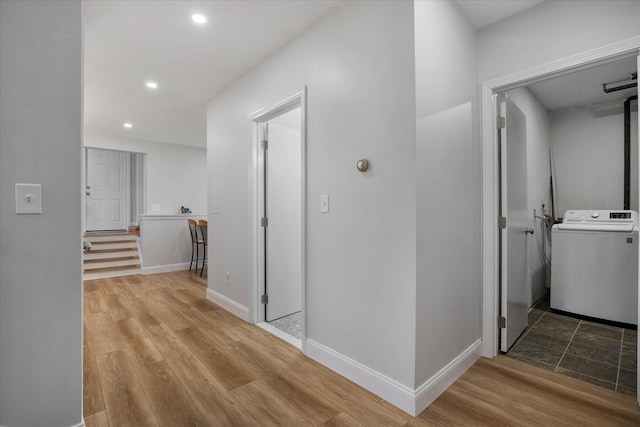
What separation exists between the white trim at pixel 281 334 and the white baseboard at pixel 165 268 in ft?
11.2

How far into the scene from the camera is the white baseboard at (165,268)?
535cm

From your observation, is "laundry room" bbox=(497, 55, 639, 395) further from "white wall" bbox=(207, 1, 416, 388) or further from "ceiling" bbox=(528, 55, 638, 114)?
"white wall" bbox=(207, 1, 416, 388)

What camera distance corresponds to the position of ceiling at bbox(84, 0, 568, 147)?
211cm

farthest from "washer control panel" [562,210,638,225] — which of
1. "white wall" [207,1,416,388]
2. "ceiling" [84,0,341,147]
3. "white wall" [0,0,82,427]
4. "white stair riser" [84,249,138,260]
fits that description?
"white stair riser" [84,249,138,260]

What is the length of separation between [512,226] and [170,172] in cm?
626

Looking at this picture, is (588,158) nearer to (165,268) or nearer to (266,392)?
(266,392)

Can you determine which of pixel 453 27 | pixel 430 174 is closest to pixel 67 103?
pixel 430 174

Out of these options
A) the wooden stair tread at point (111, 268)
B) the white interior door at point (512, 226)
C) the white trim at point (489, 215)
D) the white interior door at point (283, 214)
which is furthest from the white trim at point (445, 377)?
the wooden stair tread at point (111, 268)

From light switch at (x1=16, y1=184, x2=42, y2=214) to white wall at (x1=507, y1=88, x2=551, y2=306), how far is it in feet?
12.4

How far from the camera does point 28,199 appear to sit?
1.27 metres

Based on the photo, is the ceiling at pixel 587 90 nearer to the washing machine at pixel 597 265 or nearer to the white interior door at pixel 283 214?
the washing machine at pixel 597 265

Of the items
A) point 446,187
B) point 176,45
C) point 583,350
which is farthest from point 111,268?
point 583,350

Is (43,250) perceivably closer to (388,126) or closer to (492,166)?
(388,126)

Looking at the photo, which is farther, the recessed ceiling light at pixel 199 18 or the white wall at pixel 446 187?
the recessed ceiling light at pixel 199 18
